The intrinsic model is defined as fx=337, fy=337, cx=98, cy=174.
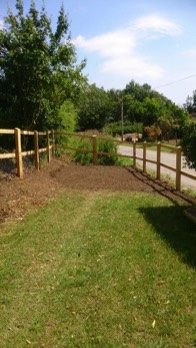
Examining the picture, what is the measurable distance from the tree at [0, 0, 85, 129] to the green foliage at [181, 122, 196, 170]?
5.73 m

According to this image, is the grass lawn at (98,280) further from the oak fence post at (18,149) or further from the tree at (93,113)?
the tree at (93,113)

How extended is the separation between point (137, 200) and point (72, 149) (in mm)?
7049

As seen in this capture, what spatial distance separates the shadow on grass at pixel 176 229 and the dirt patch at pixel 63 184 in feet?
3.11

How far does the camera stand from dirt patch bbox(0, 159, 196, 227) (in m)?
6.86

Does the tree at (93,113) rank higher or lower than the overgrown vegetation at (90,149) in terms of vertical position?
higher

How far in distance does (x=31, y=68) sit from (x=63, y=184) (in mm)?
3996

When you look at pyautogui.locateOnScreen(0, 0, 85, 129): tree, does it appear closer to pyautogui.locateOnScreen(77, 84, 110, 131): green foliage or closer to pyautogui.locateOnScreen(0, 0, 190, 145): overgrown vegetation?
pyautogui.locateOnScreen(0, 0, 190, 145): overgrown vegetation

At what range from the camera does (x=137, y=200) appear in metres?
7.62

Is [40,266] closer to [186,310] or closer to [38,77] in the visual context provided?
[186,310]

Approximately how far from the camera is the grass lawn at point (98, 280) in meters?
2.93

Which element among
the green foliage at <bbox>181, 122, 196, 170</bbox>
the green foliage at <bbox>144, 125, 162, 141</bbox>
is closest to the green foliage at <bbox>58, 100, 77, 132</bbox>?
the green foliage at <bbox>181, 122, 196, 170</bbox>

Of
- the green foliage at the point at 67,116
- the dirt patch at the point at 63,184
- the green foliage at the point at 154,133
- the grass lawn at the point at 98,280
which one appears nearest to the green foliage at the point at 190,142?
the dirt patch at the point at 63,184

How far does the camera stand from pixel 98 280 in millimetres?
3846

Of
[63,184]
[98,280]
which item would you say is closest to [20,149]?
[63,184]
